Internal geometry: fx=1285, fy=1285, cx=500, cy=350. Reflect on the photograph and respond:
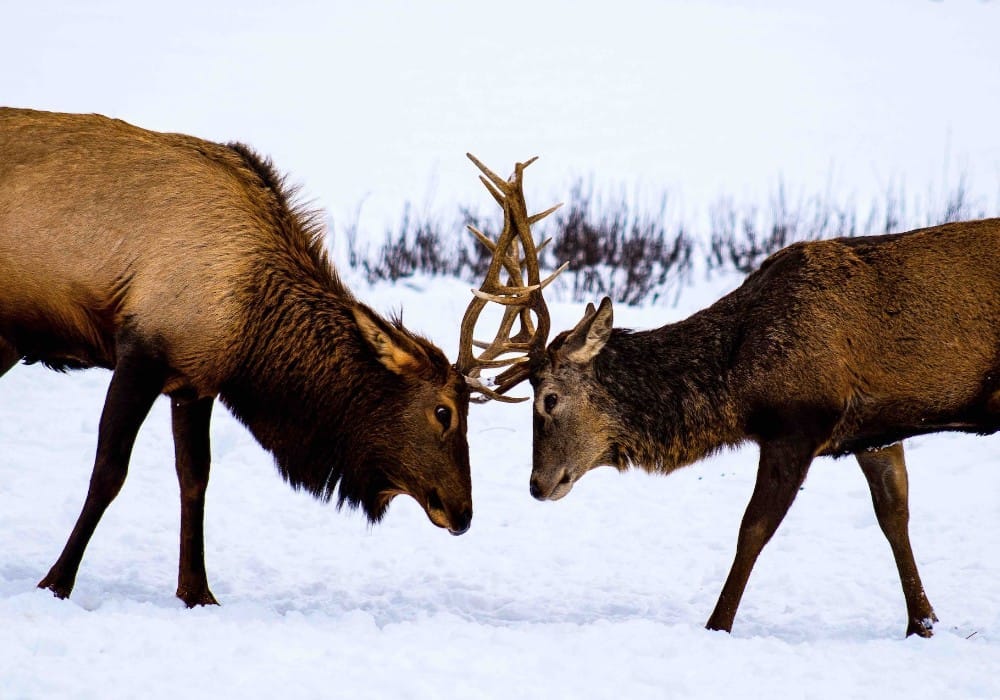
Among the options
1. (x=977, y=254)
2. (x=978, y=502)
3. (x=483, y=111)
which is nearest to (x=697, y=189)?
(x=483, y=111)

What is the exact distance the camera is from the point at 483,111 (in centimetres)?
3344

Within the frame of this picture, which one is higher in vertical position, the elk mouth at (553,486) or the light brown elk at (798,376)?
the light brown elk at (798,376)

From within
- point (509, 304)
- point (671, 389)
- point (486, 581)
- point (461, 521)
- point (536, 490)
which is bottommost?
point (486, 581)

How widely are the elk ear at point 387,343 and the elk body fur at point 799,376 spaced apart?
0.75 m

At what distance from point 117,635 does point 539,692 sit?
1393 mm

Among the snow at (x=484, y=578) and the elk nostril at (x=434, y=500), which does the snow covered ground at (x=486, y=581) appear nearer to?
the snow at (x=484, y=578)

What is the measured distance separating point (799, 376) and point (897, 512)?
3.28ft

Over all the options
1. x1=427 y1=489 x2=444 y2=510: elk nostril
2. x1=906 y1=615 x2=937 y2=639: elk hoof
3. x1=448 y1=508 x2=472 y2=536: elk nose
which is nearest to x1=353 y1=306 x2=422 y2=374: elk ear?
x1=427 y1=489 x2=444 y2=510: elk nostril

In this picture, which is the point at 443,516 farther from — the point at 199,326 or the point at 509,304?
the point at 199,326

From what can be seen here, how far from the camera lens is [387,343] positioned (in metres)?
5.57

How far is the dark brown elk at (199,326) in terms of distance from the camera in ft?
17.5

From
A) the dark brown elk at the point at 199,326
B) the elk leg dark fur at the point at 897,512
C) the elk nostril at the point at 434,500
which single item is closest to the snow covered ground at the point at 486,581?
the elk leg dark fur at the point at 897,512

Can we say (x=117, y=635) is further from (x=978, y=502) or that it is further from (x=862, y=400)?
(x=978, y=502)

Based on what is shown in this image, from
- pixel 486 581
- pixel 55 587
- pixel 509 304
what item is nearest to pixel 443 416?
pixel 509 304
